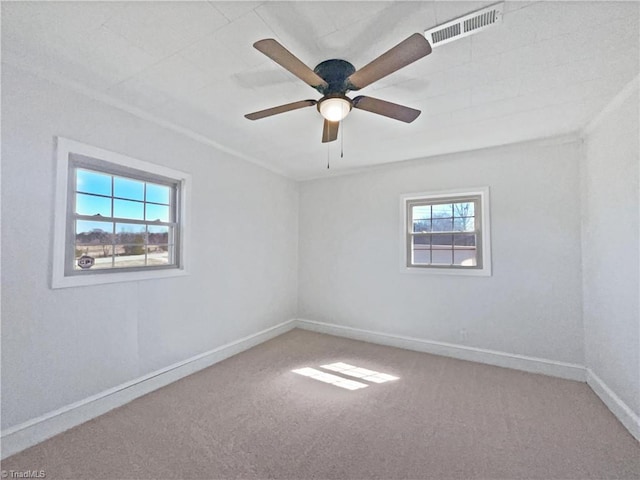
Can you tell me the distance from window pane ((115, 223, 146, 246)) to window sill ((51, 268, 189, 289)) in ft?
0.95

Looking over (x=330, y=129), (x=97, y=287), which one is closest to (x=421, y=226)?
(x=330, y=129)

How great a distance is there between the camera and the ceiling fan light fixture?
5.78 feet

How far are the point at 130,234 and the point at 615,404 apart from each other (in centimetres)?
447

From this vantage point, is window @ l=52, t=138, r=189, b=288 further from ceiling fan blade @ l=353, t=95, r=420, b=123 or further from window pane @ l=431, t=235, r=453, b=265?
window pane @ l=431, t=235, r=453, b=265

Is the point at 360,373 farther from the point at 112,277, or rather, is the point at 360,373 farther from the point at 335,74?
the point at 335,74

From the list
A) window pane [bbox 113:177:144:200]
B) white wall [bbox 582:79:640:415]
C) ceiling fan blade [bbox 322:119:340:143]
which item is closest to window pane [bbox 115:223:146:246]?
window pane [bbox 113:177:144:200]

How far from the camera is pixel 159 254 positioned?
288cm

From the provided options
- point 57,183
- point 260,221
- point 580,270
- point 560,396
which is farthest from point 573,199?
point 57,183

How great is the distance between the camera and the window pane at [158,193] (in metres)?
2.78

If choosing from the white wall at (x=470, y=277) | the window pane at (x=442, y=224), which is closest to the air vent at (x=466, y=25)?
the white wall at (x=470, y=277)

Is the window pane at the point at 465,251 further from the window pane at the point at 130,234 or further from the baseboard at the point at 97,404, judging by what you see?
the window pane at the point at 130,234

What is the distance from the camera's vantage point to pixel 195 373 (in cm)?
299

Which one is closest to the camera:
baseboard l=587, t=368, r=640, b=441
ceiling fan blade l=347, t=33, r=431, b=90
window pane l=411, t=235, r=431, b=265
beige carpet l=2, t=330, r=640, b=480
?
ceiling fan blade l=347, t=33, r=431, b=90

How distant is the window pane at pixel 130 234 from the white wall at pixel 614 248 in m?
4.14
